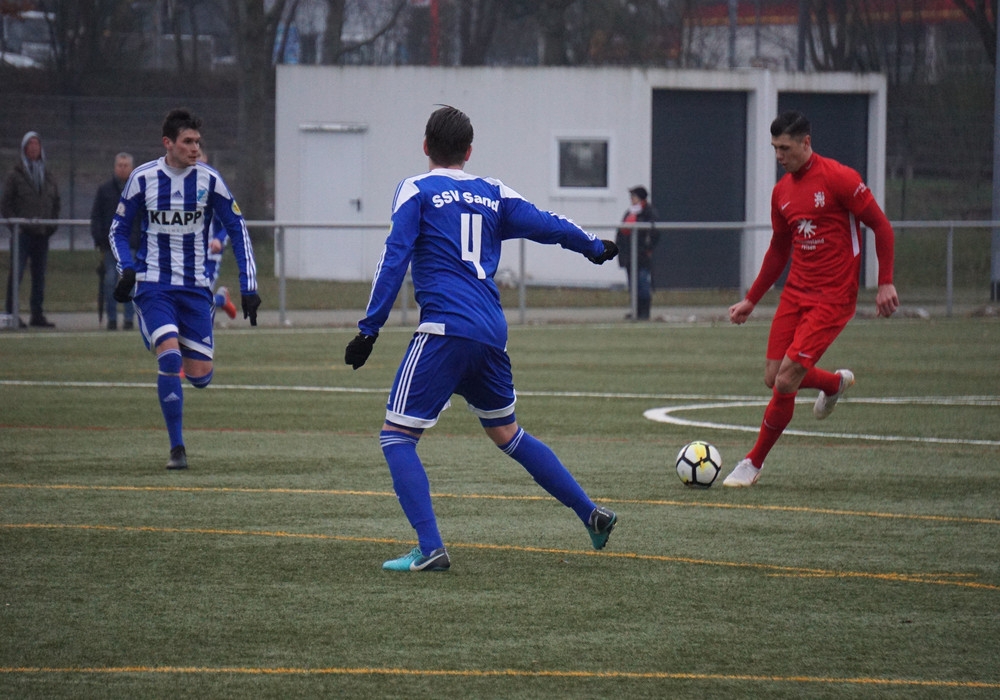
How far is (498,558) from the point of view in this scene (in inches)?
252

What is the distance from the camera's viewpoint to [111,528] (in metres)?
7.01

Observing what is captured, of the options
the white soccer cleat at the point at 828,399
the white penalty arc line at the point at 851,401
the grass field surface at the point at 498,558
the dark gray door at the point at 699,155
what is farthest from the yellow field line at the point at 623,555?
→ the dark gray door at the point at 699,155

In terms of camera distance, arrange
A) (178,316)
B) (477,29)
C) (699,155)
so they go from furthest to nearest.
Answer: (477,29)
(699,155)
(178,316)

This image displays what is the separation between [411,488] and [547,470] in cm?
64

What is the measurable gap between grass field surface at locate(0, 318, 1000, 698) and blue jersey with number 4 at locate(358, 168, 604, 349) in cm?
107

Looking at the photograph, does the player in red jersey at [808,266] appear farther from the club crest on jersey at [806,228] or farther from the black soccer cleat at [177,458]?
the black soccer cleat at [177,458]

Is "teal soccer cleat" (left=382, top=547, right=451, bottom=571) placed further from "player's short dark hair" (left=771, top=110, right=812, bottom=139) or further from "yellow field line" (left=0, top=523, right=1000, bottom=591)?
"player's short dark hair" (left=771, top=110, right=812, bottom=139)

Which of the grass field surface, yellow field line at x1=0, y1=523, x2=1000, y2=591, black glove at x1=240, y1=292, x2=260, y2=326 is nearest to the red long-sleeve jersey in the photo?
the grass field surface

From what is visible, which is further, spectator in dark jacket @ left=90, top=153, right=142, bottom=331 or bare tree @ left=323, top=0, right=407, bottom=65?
bare tree @ left=323, top=0, right=407, bottom=65

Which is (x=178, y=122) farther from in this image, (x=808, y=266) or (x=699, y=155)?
(x=699, y=155)

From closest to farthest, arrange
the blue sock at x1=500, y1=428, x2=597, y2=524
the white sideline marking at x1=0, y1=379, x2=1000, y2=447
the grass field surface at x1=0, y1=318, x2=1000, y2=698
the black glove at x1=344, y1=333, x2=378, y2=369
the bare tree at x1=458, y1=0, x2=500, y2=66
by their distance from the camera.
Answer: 1. the grass field surface at x1=0, y1=318, x2=1000, y2=698
2. the black glove at x1=344, y1=333, x2=378, y2=369
3. the blue sock at x1=500, y1=428, x2=597, y2=524
4. the white sideline marking at x1=0, y1=379, x2=1000, y2=447
5. the bare tree at x1=458, y1=0, x2=500, y2=66

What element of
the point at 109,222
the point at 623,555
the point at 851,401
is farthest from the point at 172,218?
the point at 109,222

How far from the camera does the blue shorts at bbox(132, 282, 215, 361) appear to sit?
9109 mm

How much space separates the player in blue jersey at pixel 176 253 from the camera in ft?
29.6
